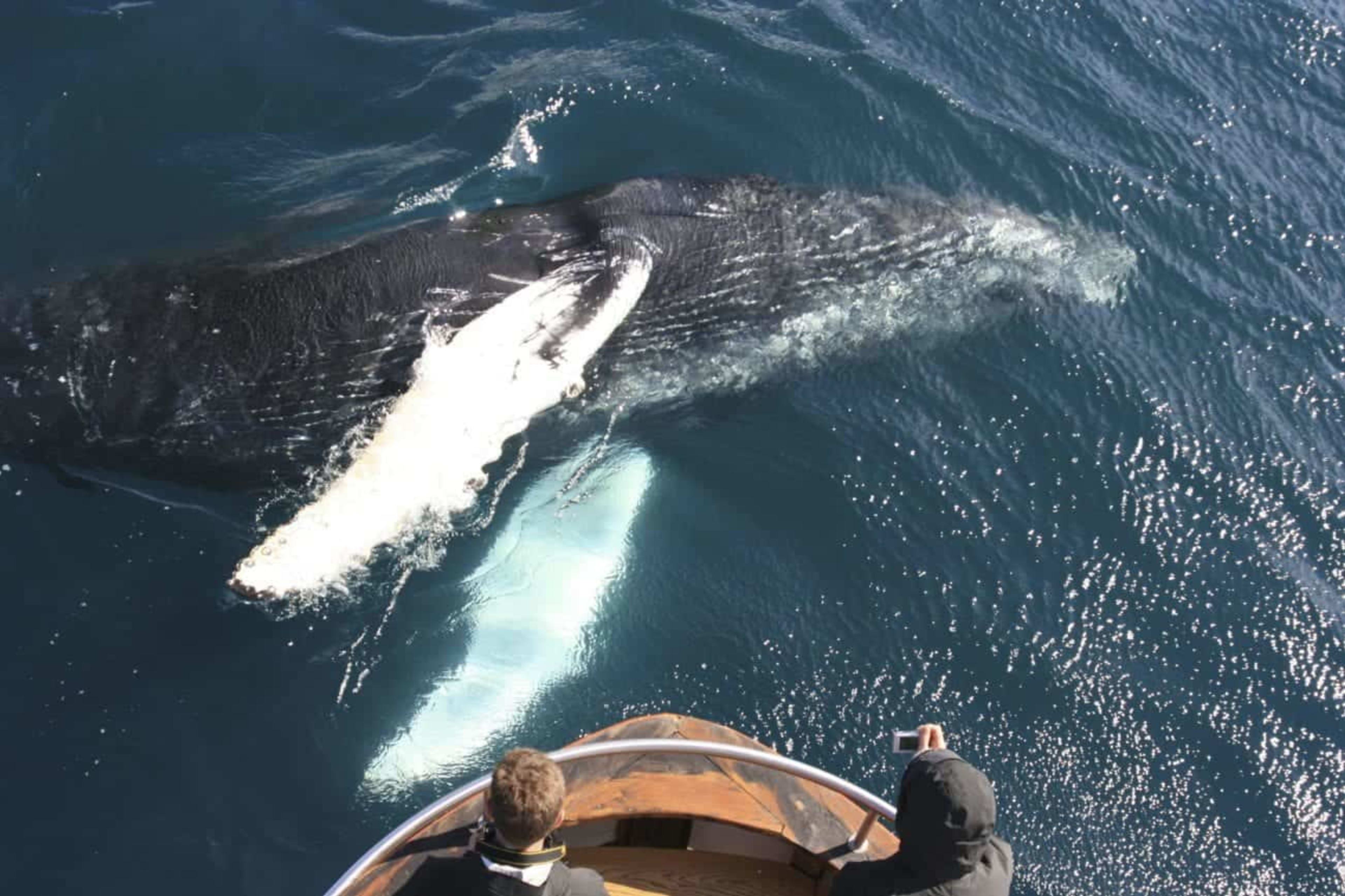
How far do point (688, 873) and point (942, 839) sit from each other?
2.15 meters

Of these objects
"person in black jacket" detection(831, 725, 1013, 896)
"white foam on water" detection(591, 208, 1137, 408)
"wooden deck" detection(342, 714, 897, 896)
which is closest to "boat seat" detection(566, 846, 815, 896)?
"wooden deck" detection(342, 714, 897, 896)

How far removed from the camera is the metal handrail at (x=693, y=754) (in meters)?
6.35

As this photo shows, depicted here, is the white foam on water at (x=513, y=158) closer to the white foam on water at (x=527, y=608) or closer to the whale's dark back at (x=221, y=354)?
the whale's dark back at (x=221, y=354)

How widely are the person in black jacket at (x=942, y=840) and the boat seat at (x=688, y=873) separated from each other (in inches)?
47.3

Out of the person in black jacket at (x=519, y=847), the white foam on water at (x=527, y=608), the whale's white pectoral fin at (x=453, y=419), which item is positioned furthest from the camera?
the white foam on water at (x=527, y=608)

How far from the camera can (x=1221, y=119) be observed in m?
16.6

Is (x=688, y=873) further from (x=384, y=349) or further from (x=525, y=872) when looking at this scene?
(x=384, y=349)

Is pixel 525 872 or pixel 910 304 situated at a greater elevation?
pixel 910 304

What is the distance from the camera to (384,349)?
10.3 m

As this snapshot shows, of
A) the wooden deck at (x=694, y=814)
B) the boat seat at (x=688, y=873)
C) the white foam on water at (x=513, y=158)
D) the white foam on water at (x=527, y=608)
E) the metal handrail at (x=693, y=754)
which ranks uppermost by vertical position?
the white foam on water at (x=513, y=158)

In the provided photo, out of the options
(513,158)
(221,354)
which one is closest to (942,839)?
(221,354)

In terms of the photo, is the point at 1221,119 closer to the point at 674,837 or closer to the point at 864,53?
the point at 864,53

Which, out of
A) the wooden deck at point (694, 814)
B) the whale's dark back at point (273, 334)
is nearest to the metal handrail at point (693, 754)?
the wooden deck at point (694, 814)

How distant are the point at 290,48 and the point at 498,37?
286 cm
